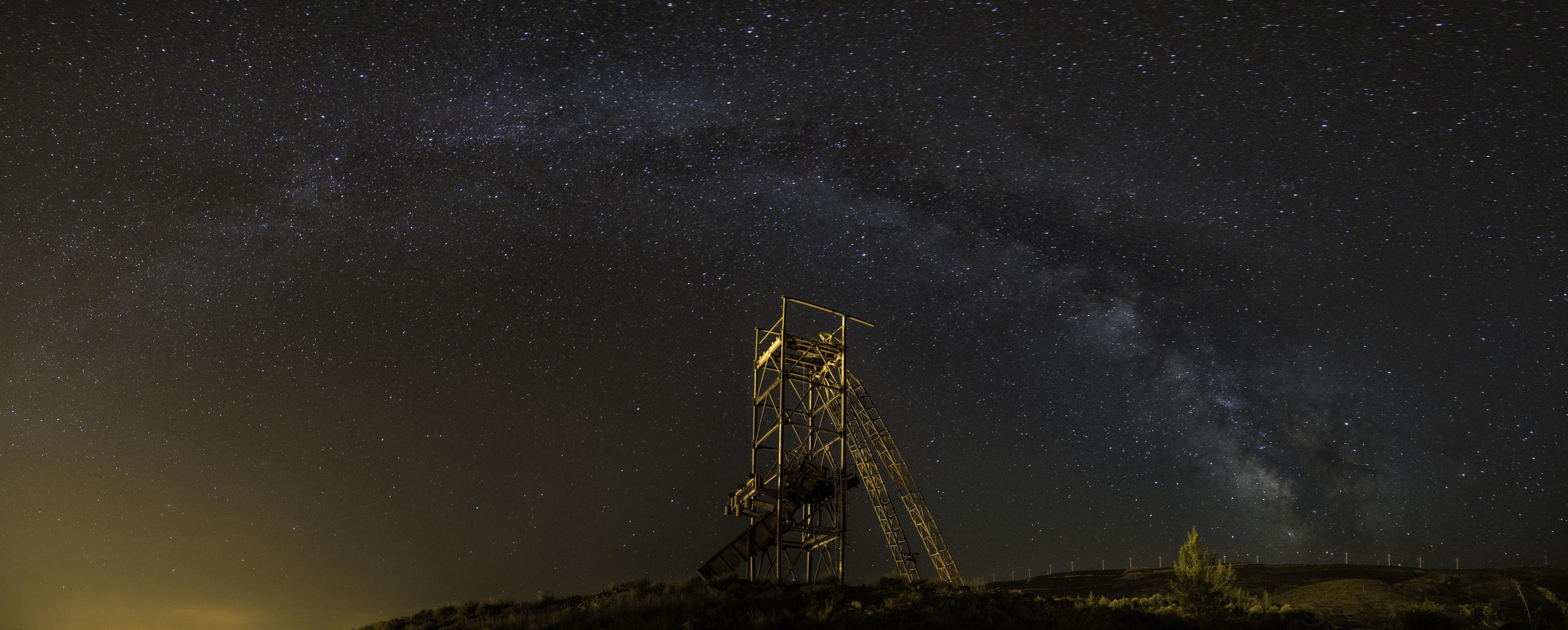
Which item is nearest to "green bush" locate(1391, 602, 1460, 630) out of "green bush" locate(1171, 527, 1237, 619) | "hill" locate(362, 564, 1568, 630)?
"hill" locate(362, 564, 1568, 630)

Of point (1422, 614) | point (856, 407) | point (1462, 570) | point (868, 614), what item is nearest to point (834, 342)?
point (856, 407)

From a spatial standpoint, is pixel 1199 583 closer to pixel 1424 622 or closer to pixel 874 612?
pixel 1424 622

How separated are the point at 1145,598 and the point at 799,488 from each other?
11.0 metres

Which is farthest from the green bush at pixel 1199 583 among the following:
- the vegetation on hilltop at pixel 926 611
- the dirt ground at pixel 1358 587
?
the dirt ground at pixel 1358 587

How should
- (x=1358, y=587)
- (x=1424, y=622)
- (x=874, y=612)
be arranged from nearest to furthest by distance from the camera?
(x=874, y=612) < (x=1424, y=622) < (x=1358, y=587)

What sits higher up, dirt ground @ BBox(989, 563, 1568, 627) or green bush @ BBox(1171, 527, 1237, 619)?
green bush @ BBox(1171, 527, 1237, 619)

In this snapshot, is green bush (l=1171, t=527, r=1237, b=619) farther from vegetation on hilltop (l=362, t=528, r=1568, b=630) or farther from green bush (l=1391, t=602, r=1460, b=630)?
green bush (l=1391, t=602, r=1460, b=630)

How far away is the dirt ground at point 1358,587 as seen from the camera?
104ft

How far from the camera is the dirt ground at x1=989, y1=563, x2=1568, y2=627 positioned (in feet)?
104

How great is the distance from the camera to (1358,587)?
40.1 m

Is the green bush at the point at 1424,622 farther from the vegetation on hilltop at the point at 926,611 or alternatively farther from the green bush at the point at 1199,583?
the green bush at the point at 1199,583

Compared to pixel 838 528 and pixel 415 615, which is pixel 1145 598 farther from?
pixel 415 615

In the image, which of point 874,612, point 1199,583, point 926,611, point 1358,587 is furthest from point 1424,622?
point 1358,587

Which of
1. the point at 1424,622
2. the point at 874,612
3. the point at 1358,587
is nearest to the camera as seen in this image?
the point at 874,612
